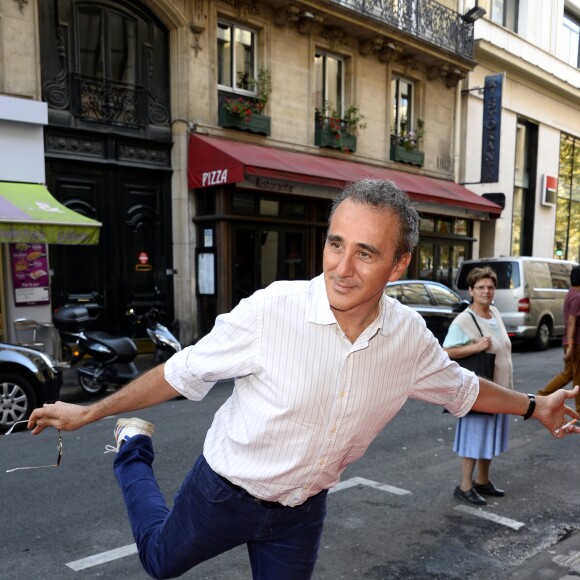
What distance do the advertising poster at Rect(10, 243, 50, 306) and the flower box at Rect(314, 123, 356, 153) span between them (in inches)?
313

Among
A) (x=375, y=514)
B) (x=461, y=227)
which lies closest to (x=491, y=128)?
(x=461, y=227)

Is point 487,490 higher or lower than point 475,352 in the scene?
lower

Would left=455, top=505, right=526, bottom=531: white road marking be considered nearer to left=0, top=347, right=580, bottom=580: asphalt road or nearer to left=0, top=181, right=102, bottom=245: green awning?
left=0, top=347, right=580, bottom=580: asphalt road

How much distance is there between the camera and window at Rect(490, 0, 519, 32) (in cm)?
2168

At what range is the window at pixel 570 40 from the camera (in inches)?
1010

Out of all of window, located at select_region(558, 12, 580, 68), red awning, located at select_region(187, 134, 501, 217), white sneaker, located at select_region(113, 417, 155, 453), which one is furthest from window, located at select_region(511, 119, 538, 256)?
white sneaker, located at select_region(113, 417, 155, 453)

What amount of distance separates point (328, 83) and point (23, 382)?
12.6 metres

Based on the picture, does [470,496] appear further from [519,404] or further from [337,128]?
[337,128]

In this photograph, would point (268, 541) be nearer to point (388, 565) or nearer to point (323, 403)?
point (323, 403)

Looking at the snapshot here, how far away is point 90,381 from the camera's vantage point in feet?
27.1

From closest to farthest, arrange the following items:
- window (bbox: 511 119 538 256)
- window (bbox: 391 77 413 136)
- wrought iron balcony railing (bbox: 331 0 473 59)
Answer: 1. wrought iron balcony railing (bbox: 331 0 473 59)
2. window (bbox: 391 77 413 136)
3. window (bbox: 511 119 538 256)

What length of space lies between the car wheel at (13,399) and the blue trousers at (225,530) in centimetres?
473

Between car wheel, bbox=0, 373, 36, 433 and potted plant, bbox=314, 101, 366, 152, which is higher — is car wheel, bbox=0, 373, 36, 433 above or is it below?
below

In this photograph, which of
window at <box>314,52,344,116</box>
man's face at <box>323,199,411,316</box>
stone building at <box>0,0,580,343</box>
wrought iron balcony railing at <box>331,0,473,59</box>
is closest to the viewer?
man's face at <box>323,199,411,316</box>
